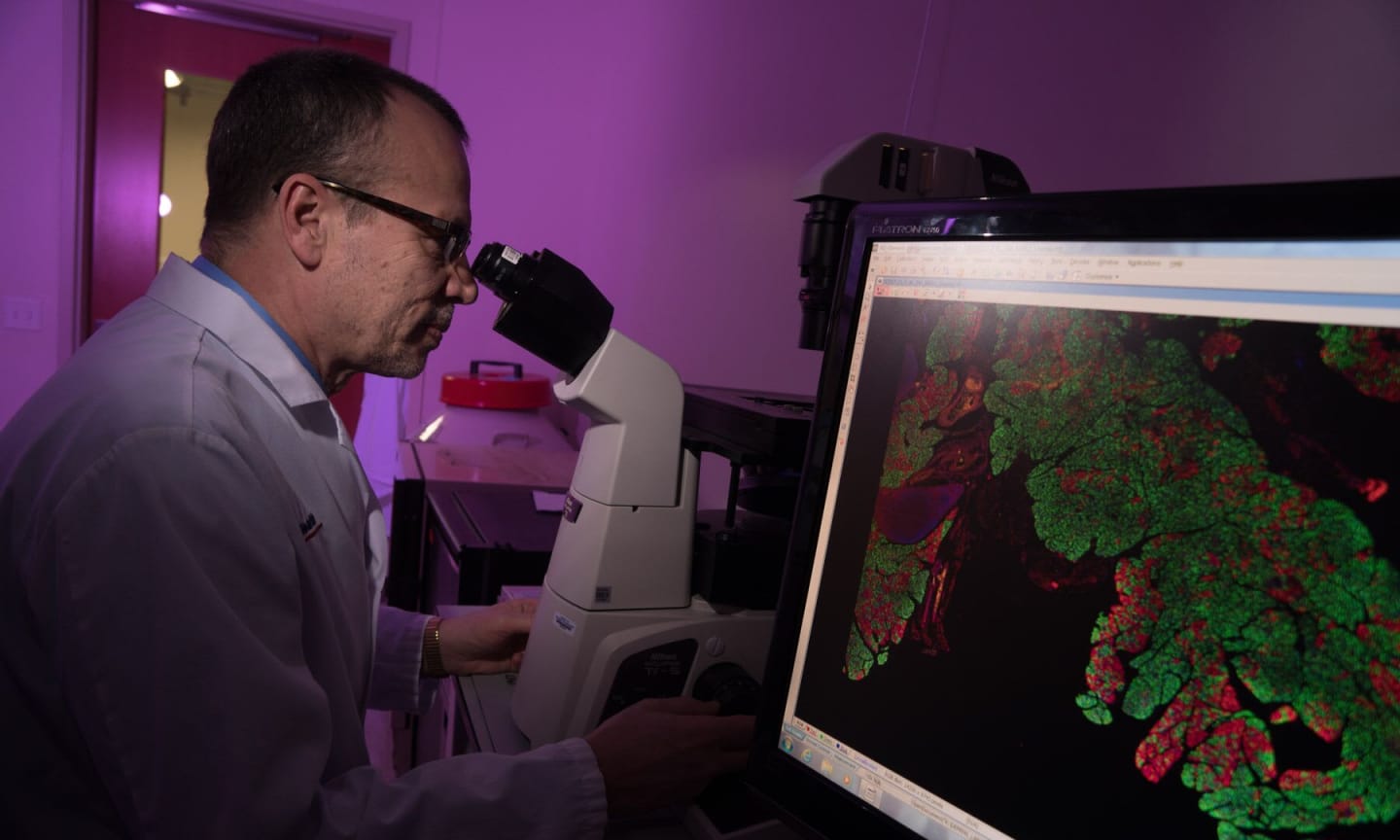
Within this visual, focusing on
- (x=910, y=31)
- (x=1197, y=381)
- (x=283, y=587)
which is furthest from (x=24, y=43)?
(x=1197, y=381)

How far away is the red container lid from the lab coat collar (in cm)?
171

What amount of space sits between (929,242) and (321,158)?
660mm

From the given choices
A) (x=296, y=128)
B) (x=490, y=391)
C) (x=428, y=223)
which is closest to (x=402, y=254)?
(x=428, y=223)

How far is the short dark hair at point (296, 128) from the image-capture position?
915 millimetres

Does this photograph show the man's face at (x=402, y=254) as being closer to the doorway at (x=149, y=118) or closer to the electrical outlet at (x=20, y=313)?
the doorway at (x=149, y=118)

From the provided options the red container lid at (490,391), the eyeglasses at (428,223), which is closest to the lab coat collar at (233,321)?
the eyeglasses at (428,223)

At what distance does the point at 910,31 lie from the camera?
148cm

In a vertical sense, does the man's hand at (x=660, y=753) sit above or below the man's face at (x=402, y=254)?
below

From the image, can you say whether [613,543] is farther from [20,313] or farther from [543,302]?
[20,313]

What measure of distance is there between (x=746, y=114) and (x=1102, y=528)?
5.61ft

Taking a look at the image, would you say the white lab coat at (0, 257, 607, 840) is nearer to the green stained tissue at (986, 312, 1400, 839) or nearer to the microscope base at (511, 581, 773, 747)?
the microscope base at (511, 581, 773, 747)

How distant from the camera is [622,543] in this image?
836mm

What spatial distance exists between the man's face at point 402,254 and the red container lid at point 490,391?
1646 millimetres

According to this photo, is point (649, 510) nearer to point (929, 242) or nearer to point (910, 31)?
point (929, 242)
